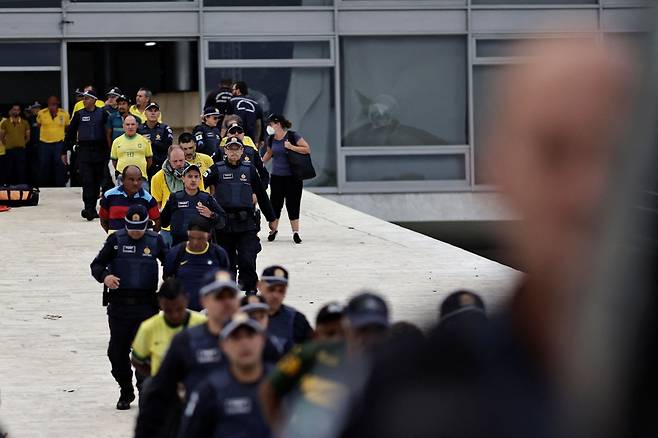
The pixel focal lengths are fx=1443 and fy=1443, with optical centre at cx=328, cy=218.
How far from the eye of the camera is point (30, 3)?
25938 millimetres

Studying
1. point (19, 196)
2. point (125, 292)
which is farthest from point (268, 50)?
point (125, 292)

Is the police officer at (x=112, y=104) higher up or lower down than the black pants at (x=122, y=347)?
higher up

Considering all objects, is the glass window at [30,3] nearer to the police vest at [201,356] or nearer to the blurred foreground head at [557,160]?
the police vest at [201,356]

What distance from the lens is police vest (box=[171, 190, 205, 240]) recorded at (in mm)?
13180

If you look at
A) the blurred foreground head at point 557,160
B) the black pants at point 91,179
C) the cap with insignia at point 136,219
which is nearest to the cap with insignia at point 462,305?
the blurred foreground head at point 557,160

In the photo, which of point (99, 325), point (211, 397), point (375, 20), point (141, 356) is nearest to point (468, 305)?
point (211, 397)

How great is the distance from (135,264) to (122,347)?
636 millimetres

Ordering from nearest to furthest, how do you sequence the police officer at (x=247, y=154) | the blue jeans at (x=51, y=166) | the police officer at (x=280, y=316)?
the police officer at (x=280, y=316) → the police officer at (x=247, y=154) → the blue jeans at (x=51, y=166)

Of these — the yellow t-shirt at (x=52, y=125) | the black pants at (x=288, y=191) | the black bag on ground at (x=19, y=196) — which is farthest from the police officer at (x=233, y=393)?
the yellow t-shirt at (x=52, y=125)

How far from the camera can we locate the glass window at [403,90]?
2662 centimetres

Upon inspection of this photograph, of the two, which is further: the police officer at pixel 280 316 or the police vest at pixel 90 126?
the police vest at pixel 90 126

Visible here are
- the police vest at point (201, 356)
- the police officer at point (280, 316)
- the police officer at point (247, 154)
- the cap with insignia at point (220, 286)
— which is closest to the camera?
the police vest at point (201, 356)

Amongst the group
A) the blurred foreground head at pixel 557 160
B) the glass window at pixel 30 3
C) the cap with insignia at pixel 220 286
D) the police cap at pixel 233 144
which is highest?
the glass window at pixel 30 3

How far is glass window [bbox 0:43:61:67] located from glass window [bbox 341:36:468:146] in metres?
5.43
